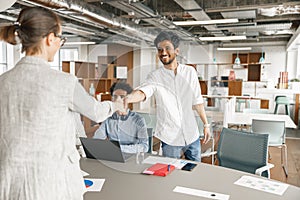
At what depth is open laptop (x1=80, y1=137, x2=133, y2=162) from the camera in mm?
1772

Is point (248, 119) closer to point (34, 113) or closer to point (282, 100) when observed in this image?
point (34, 113)

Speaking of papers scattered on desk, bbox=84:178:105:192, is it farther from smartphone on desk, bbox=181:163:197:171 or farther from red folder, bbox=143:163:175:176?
smartphone on desk, bbox=181:163:197:171

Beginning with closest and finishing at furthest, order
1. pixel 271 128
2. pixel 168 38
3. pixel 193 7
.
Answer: pixel 168 38, pixel 271 128, pixel 193 7

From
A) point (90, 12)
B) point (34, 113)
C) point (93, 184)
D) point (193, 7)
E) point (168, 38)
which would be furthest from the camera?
point (193, 7)

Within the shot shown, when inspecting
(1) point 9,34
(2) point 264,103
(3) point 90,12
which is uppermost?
(3) point 90,12

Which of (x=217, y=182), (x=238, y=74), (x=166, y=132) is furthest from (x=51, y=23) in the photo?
(x=238, y=74)

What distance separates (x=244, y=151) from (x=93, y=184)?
51.0 inches

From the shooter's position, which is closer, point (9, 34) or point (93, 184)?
point (9, 34)

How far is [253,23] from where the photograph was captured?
6082mm

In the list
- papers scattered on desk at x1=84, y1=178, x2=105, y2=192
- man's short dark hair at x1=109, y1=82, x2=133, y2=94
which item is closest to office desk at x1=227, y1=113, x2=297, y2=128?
man's short dark hair at x1=109, y1=82, x2=133, y2=94

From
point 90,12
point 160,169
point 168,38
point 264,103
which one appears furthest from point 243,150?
point 264,103

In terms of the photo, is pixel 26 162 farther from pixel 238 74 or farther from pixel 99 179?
pixel 238 74

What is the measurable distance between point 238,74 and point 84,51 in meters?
5.59

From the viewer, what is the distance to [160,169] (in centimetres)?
169
